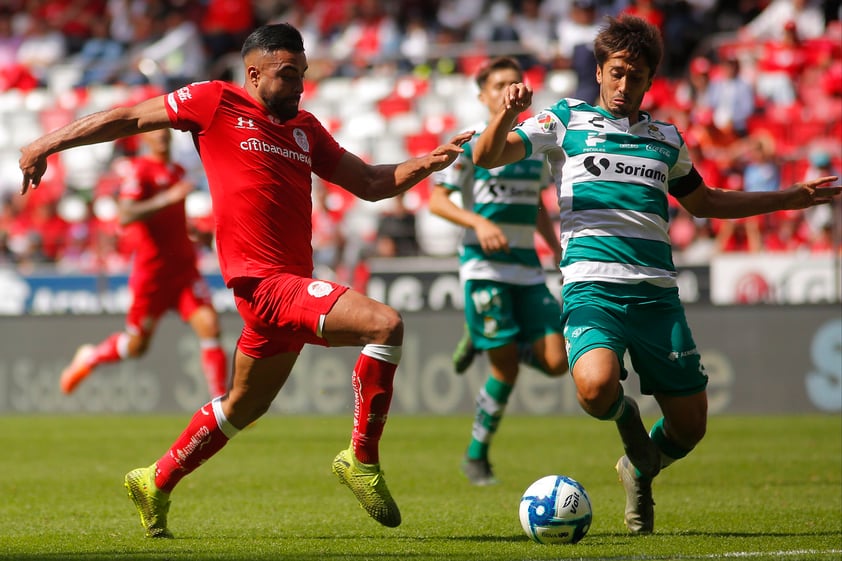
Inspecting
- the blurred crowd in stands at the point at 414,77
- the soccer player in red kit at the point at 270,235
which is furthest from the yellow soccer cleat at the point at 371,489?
the blurred crowd in stands at the point at 414,77

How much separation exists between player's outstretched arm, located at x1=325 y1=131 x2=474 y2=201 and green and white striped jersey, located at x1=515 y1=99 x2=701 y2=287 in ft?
1.22

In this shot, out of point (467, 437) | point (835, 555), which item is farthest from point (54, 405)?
point (835, 555)

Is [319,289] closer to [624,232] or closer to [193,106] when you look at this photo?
[193,106]

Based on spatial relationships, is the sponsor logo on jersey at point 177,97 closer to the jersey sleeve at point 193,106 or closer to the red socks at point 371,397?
the jersey sleeve at point 193,106

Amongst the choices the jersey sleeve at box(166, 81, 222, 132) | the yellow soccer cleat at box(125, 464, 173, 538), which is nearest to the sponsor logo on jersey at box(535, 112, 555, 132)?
the jersey sleeve at box(166, 81, 222, 132)

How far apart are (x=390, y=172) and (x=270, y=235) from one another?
0.73 metres

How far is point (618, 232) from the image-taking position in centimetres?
622

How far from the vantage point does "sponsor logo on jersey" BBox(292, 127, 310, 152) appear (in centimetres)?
637

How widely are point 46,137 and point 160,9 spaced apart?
2138cm

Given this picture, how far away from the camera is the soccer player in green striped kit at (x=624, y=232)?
6.16m

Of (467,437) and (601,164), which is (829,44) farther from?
(601,164)

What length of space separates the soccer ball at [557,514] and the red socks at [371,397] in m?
0.79

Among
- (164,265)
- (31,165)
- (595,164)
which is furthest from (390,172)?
(164,265)

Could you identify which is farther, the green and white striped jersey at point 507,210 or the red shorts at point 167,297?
the red shorts at point 167,297
